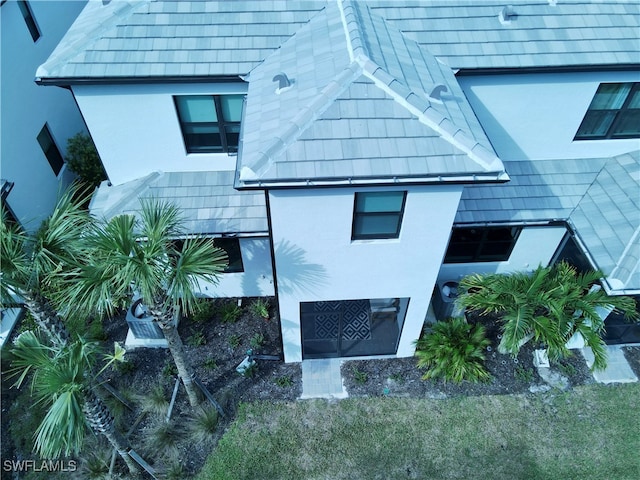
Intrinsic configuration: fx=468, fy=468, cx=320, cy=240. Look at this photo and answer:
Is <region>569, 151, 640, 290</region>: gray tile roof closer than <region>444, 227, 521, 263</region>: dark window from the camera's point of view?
Yes

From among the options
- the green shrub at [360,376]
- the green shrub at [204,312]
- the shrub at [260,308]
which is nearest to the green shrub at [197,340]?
the green shrub at [204,312]

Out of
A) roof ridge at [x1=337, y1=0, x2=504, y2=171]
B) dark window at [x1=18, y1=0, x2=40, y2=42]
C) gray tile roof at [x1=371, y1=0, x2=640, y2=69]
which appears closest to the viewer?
roof ridge at [x1=337, y1=0, x2=504, y2=171]

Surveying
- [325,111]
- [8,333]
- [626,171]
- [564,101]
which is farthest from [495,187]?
[8,333]

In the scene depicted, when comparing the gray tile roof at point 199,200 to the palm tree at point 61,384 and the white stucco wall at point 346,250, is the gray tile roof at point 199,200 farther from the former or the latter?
the palm tree at point 61,384

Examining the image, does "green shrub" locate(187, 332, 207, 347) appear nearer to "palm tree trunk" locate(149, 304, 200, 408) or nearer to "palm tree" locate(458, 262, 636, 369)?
"palm tree trunk" locate(149, 304, 200, 408)

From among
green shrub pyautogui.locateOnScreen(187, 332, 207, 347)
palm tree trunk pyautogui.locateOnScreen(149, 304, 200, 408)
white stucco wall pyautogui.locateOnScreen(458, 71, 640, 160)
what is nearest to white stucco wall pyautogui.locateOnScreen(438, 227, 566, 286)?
white stucco wall pyautogui.locateOnScreen(458, 71, 640, 160)

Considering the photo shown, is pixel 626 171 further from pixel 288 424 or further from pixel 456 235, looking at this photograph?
pixel 288 424
